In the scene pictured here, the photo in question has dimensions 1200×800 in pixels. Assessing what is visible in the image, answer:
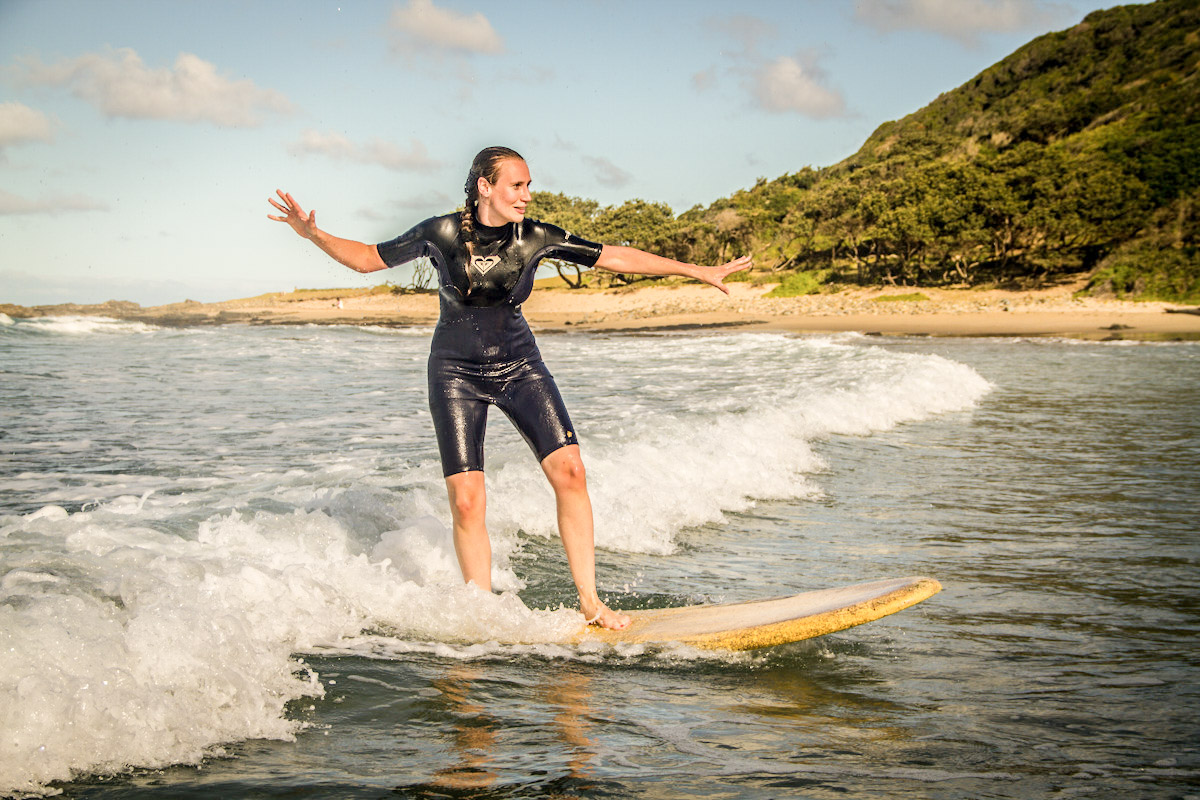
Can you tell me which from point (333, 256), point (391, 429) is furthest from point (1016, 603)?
point (391, 429)

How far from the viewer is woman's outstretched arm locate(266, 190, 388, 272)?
151 inches

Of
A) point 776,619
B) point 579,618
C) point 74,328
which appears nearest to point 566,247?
point 579,618

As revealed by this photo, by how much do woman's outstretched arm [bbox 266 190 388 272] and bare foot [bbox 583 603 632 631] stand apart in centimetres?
184

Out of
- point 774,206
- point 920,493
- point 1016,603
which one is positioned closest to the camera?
point 1016,603

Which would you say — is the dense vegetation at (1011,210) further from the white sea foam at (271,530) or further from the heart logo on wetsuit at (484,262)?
the heart logo on wetsuit at (484,262)

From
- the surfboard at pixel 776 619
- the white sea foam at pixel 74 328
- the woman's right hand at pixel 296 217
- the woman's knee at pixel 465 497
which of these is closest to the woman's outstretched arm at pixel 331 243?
the woman's right hand at pixel 296 217

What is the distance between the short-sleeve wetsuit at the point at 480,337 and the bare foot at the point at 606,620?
77cm

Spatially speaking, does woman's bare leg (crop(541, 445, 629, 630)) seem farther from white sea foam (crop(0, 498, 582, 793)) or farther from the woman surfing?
white sea foam (crop(0, 498, 582, 793))

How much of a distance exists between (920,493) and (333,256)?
5409mm

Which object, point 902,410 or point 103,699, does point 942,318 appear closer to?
point 902,410

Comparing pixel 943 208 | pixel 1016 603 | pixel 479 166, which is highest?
pixel 943 208

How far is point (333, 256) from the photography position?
3.90 m

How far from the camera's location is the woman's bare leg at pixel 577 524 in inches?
156

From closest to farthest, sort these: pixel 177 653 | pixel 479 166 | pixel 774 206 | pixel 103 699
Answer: pixel 103 699 → pixel 177 653 → pixel 479 166 → pixel 774 206
